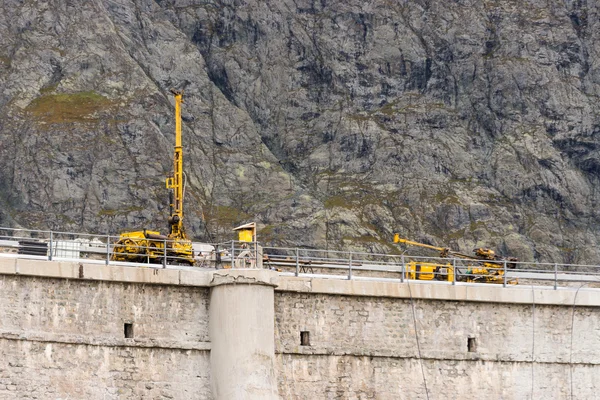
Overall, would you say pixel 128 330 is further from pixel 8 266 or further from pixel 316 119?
pixel 316 119

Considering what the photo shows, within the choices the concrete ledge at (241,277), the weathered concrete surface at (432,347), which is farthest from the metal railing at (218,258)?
the concrete ledge at (241,277)

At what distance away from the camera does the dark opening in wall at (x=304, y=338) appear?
4738cm

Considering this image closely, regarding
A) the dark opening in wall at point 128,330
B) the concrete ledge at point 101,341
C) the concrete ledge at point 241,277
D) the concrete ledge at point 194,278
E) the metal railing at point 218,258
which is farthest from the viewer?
the metal railing at point 218,258

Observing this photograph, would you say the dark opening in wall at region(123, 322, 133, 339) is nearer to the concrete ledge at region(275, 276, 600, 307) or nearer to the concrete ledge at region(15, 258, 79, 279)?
the concrete ledge at region(15, 258, 79, 279)

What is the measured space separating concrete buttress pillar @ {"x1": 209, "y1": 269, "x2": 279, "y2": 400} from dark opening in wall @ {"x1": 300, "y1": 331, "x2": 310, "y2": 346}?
183 cm

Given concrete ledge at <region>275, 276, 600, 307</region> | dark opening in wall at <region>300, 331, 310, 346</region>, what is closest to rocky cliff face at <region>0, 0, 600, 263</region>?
concrete ledge at <region>275, 276, 600, 307</region>

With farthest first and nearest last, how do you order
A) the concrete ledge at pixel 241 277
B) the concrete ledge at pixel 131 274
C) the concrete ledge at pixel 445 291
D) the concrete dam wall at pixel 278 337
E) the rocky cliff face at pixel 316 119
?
the rocky cliff face at pixel 316 119 < the concrete ledge at pixel 445 291 < the concrete ledge at pixel 241 277 < the concrete ledge at pixel 131 274 < the concrete dam wall at pixel 278 337

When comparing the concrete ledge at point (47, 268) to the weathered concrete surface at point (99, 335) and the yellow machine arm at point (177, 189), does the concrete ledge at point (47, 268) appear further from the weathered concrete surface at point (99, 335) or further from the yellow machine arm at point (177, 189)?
the yellow machine arm at point (177, 189)

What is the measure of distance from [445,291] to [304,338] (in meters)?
5.90

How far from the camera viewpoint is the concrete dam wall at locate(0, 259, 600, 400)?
43188mm

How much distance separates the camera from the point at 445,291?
4947 centimetres

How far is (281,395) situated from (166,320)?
195 inches

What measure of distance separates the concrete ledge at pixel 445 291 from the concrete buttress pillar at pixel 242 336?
63.1 inches

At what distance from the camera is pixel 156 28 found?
19350 centimetres
